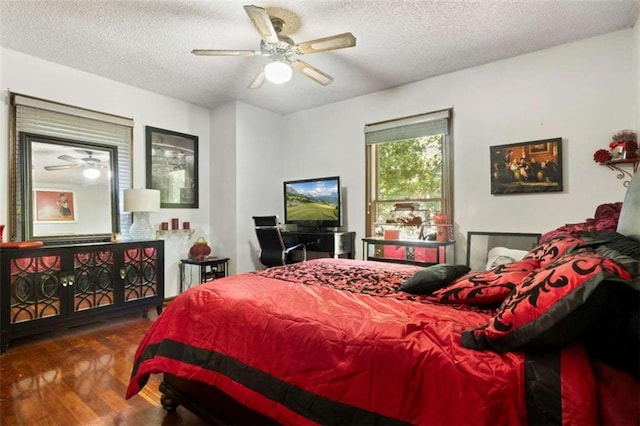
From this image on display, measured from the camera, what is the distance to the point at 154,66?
3512mm

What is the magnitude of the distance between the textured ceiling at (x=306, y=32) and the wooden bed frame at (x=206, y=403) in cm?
259

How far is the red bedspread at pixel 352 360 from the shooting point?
913 mm

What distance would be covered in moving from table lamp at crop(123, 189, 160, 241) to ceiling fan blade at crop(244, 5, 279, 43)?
7.36 ft

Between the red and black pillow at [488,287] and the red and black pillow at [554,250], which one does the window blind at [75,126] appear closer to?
the red and black pillow at [488,287]

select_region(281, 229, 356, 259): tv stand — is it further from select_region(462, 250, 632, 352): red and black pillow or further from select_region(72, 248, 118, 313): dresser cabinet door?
select_region(462, 250, 632, 352): red and black pillow

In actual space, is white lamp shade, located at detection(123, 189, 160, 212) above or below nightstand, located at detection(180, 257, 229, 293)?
above

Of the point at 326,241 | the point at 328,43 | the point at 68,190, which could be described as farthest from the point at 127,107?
the point at 326,241

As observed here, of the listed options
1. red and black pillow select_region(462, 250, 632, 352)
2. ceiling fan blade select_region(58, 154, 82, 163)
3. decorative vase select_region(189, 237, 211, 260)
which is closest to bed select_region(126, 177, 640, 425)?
red and black pillow select_region(462, 250, 632, 352)

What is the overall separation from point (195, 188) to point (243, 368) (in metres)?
3.73

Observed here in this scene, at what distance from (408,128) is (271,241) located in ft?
7.27

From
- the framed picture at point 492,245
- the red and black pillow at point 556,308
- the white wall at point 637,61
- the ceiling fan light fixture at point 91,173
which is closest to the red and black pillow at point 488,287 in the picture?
the red and black pillow at point 556,308

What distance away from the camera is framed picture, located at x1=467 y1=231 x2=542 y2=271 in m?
3.28

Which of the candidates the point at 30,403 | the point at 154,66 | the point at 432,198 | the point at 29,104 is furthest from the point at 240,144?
the point at 30,403

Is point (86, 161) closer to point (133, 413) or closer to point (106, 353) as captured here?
point (106, 353)
